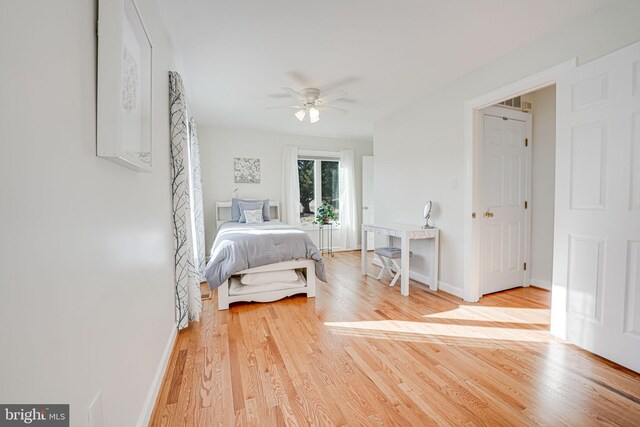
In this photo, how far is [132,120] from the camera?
119 centimetres

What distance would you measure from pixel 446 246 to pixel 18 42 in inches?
142

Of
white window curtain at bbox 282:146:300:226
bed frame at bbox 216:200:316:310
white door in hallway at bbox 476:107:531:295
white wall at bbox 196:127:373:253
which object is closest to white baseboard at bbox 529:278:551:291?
white door in hallway at bbox 476:107:531:295

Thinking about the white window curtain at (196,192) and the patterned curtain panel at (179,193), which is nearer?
the patterned curtain panel at (179,193)

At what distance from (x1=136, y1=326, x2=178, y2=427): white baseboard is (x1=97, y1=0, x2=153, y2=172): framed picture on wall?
117 cm

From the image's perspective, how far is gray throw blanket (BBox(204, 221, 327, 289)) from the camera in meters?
2.87

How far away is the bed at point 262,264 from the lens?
9.48 ft

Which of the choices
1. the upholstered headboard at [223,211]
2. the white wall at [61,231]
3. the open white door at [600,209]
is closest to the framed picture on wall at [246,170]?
the upholstered headboard at [223,211]

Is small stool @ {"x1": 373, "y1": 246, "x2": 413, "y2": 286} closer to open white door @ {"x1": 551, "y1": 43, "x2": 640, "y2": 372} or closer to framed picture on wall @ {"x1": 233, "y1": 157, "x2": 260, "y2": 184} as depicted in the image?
open white door @ {"x1": 551, "y1": 43, "x2": 640, "y2": 372}

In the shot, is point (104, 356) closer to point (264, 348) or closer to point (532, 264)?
point (264, 348)

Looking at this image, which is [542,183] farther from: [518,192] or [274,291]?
[274,291]

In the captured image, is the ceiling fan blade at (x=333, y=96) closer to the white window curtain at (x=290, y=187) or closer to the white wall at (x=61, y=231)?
the white window curtain at (x=290, y=187)

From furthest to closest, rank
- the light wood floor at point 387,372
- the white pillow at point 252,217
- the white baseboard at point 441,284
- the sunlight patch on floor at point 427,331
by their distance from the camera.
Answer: the white pillow at point 252,217 → the white baseboard at point 441,284 → the sunlight patch on floor at point 427,331 → the light wood floor at point 387,372

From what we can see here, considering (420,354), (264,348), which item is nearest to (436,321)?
(420,354)

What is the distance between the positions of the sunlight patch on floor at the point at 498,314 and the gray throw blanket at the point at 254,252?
54.5 inches
